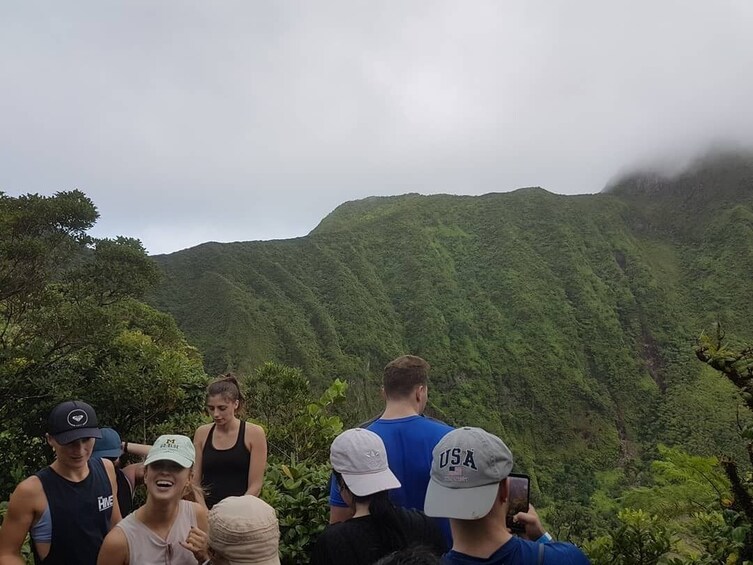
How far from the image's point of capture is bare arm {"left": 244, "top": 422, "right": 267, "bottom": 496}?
132 inches

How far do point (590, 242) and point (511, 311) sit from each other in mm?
26021

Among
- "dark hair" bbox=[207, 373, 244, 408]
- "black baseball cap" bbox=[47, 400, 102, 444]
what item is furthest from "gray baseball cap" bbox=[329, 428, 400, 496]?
"dark hair" bbox=[207, 373, 244, 408]

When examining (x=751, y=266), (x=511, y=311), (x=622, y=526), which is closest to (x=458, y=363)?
(x=511, y=311)

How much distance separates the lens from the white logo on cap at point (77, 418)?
253 centimetres

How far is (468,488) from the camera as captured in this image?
175 centimetres

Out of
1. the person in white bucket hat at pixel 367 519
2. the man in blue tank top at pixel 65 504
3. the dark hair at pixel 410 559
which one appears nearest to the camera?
the dark hair at pixel 410 559

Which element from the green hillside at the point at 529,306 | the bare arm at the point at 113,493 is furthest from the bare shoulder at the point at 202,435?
the green hillside at the point at 529,306

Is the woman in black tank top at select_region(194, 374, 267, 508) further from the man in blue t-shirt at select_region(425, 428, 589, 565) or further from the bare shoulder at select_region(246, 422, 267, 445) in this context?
the man in blue t-shirt at select_region(425, 428, 589, 565)

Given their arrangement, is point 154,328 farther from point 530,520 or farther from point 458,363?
point 458,363

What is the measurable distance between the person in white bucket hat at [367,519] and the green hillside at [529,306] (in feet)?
A: 166

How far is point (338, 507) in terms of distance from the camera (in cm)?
245

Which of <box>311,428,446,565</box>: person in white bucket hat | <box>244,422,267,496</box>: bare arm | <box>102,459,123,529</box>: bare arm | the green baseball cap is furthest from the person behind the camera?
<box>244,422,267,496</box>: bare arm

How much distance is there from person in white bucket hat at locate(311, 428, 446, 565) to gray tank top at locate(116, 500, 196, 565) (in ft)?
1.74

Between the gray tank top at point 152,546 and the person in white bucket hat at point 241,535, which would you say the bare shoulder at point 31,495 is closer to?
the gray tank top at point 152,546
